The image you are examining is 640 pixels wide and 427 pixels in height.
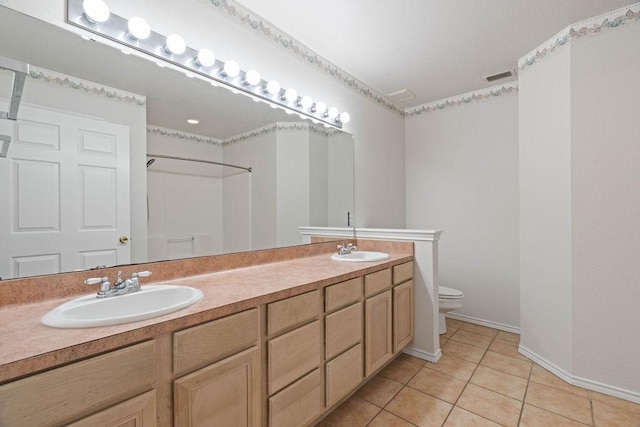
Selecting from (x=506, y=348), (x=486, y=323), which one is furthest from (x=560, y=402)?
(x=486, y=323)

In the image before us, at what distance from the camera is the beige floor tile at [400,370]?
1.93 m

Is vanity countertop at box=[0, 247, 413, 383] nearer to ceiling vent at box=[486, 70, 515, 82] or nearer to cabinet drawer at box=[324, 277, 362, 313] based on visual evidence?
cabinet drawer at box=[324, 277, 362, 313]

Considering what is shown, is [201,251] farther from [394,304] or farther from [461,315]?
[461,315]

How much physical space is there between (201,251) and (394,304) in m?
1.26

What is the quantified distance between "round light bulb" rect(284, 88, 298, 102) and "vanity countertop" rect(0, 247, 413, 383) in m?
1.16

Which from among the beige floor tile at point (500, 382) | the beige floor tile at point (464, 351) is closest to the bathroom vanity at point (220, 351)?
the beige floor tile at point (500, 382)

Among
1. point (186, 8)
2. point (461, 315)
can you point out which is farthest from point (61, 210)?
point (461, 315)

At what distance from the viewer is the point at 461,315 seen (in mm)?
2943

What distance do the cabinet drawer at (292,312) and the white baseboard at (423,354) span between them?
1250 mm

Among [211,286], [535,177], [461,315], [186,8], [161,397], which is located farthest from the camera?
[461,315]

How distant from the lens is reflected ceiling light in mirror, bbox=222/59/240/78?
1605 mm

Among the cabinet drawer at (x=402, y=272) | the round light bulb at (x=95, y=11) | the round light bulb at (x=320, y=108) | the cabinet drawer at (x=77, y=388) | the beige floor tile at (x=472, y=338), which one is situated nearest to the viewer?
the cabinet drawer at (x=77, y=388)

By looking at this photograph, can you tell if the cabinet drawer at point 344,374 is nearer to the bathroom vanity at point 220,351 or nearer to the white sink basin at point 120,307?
the bathroom vanity at point 220,351

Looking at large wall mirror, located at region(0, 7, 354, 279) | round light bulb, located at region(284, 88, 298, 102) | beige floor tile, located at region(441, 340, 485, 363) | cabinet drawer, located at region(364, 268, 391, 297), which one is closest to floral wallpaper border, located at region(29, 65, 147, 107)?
large wall mirror, located at region(0, 7, 354, 279)
